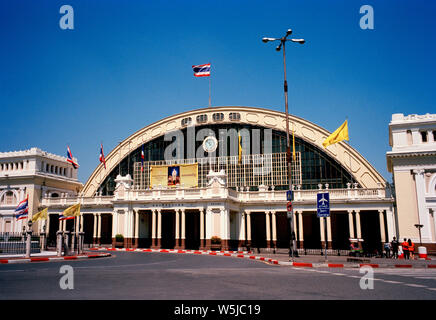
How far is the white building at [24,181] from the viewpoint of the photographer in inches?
2245

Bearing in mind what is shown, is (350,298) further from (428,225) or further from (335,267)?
Answer: (428,225)

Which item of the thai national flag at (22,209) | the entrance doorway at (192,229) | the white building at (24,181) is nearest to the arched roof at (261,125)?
the white building at (24,181)

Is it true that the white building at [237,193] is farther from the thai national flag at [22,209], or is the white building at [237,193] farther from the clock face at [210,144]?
the thai national flag at [22,209]

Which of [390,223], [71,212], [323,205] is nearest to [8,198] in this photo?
[71,212]

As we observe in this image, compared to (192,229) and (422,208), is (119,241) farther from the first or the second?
(422,208)

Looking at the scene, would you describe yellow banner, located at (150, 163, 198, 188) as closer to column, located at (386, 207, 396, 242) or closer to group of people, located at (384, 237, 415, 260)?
column, located at (386, 207, 396, 242)

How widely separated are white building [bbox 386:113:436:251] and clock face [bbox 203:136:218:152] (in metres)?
24.9

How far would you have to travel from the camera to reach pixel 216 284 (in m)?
12.7

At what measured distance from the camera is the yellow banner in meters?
52.6

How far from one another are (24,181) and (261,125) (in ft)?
128

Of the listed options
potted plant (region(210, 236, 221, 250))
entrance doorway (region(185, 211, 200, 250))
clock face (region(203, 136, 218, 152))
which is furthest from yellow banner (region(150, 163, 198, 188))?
potted plant (region(210, 236, 221, 250))

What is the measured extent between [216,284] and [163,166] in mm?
42362

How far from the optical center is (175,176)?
53.4 m

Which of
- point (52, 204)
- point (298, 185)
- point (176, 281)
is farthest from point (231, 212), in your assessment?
point (176, 281)
